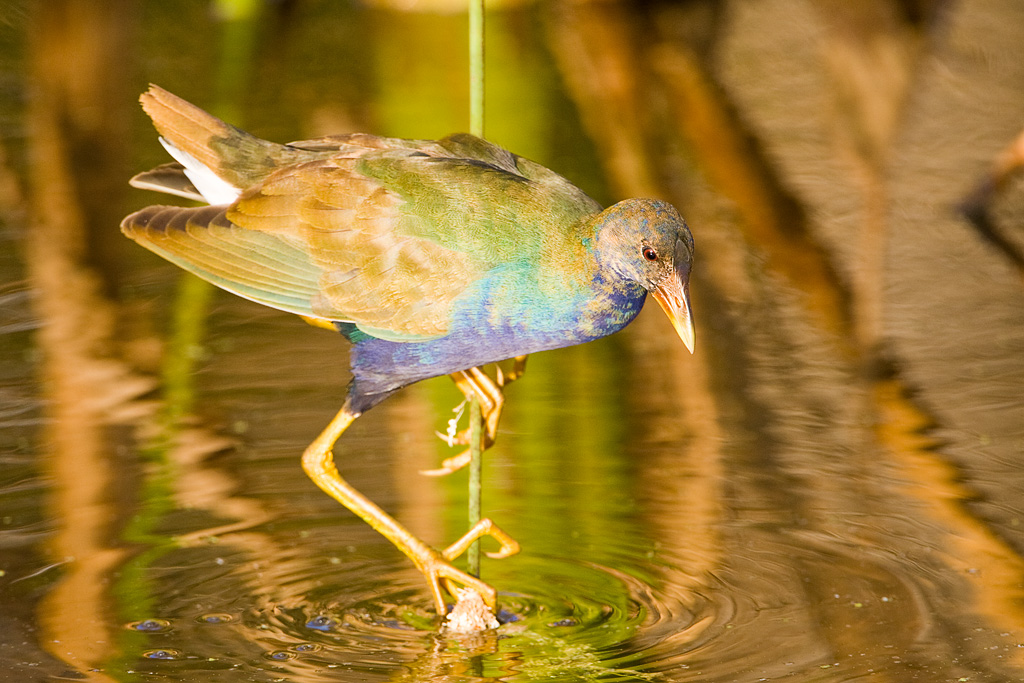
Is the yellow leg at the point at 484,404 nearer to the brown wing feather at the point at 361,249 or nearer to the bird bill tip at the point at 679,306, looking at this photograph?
the brown wing feather at the point at 361,249

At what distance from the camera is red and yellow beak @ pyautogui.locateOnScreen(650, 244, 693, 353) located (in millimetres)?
2234

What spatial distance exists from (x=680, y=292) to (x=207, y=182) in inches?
38.3

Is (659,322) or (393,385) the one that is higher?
(393,385)

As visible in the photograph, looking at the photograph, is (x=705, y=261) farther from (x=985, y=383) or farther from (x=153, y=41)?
(x=153, y=41)

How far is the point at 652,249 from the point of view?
87.0 inches

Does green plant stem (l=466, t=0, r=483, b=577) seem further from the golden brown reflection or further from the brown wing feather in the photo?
the golden brown reflection

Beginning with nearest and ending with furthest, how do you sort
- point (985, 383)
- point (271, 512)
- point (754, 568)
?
point (754, 568), point (271, 512), point (985, 383)

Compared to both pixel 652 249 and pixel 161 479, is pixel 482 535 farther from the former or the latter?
pixel 161 479

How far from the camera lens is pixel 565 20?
8227 millimetres

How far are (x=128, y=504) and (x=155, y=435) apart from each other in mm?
402

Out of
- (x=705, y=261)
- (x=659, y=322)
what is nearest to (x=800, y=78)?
(x=705, y=261)

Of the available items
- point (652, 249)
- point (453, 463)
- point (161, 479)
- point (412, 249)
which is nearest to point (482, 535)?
point (453, 463)

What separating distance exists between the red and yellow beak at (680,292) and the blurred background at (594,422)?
24.5 inches

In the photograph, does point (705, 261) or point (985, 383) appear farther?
point (705, 261)
